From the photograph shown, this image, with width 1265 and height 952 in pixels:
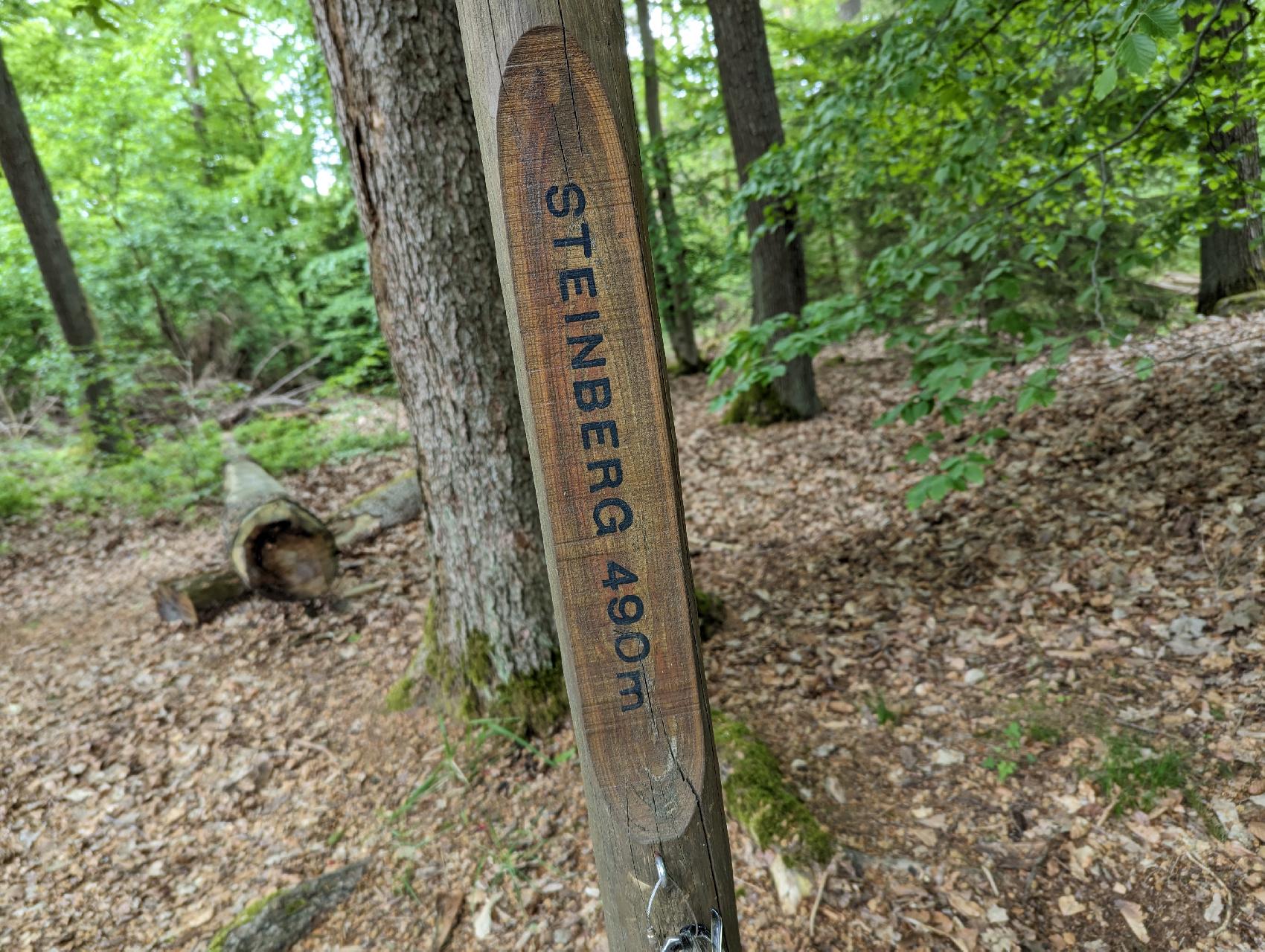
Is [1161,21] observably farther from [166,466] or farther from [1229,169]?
[166,466]

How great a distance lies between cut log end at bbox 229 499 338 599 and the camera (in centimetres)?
461

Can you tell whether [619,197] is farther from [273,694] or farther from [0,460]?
[0,460]

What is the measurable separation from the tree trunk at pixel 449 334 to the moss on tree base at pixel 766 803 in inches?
35.5

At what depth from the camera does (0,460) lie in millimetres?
8453

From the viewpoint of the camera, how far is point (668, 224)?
9.45m

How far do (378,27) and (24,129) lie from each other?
8.49 m

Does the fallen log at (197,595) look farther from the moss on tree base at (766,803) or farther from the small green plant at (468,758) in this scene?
the moss on tree base at (766,803)

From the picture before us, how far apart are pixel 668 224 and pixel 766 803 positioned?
8224 millimetres

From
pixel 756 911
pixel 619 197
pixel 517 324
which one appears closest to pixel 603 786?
pixel 517 324

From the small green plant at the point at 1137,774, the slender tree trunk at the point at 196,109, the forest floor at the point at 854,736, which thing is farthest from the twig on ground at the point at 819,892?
the slender tree trunk at the point at 196,109

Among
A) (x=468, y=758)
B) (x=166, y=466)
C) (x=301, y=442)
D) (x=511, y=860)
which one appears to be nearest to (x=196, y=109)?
(x=301, y=442)

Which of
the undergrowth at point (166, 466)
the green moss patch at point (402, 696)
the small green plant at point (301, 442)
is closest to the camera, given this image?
the green moss patch at point (402, 696)

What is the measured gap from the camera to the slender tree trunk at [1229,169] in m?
3.17

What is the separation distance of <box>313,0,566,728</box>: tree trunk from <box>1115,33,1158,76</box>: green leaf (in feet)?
7.03
